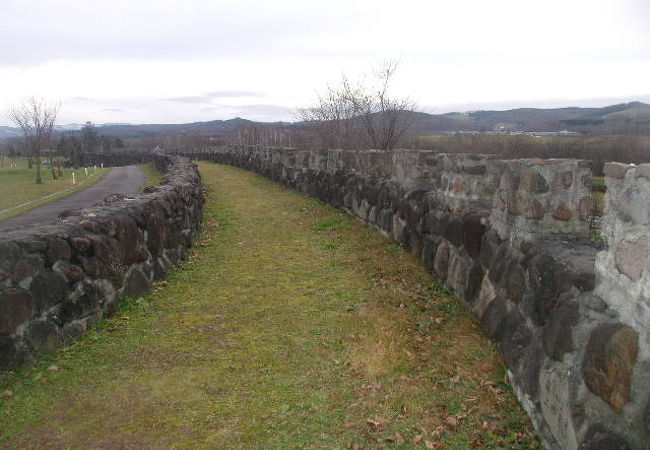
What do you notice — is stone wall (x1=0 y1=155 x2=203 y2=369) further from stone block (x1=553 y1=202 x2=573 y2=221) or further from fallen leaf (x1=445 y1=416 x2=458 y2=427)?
stone block (x1=553 y1=202 x2=573 y2=221)

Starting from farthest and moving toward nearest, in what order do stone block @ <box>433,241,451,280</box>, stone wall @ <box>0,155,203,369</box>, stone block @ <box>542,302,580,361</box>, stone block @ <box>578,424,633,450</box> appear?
stone block @ <box>433,241,451,280</box> → stone wall @ <box>0,155,203,369</box> → stone block @ <box>542,302,580,361</box> → stone block @ <box>578,424,633,450</box>

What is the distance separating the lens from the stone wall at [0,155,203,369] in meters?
4.40

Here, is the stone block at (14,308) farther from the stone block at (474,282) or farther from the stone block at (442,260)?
the stone block at (442,260)

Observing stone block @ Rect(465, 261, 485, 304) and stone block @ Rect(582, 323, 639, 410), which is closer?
stone block @ Rect(582, 323, 639, 410)

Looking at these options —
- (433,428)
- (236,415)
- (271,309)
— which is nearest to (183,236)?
(271,309)

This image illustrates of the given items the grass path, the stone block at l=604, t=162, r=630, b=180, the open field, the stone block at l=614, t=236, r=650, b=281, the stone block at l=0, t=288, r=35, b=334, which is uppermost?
the open field

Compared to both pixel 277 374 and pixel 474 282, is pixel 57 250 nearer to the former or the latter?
pixel 277 374

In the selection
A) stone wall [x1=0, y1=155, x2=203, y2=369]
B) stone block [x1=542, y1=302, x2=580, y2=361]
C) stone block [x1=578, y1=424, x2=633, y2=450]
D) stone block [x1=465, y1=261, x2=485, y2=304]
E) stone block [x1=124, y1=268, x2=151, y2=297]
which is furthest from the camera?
stone block [x1=124, y1=268, x2=151, y2=297]

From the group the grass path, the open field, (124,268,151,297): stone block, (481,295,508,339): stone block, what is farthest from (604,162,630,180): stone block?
the open field

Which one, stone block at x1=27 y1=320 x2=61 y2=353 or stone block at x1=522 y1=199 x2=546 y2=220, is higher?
stone block at x1=522 y1=199 x2=546 y2=220

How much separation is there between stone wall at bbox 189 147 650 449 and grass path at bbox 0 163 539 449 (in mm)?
387

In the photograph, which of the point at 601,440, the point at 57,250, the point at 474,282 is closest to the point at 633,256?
the point at 601,440

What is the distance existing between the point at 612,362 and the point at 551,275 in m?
1.09

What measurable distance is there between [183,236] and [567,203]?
6332 millimetres
